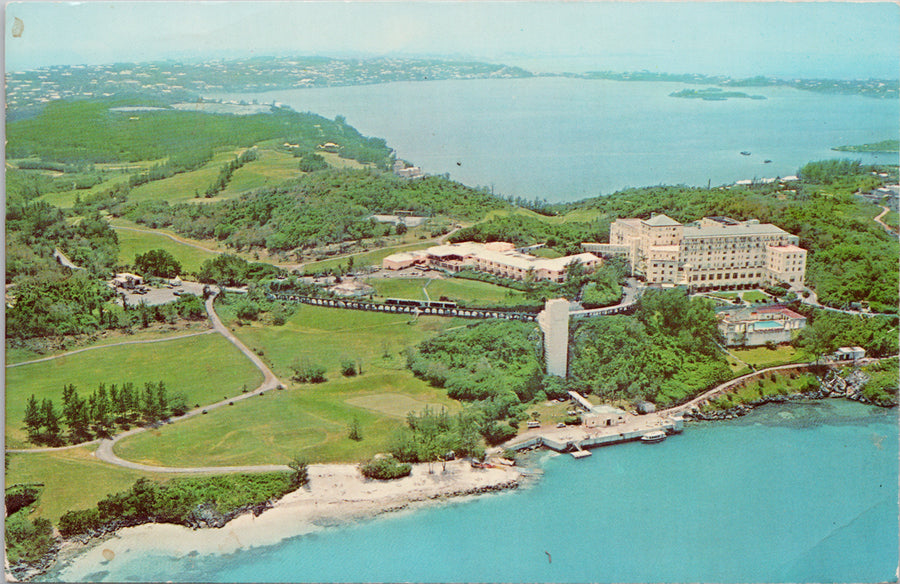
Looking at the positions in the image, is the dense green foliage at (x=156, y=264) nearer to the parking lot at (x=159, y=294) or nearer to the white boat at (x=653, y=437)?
the parking lot at (x=159, y=294)

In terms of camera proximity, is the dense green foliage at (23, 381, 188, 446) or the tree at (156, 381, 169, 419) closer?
the dense green foliage at (23, 381, 188, 446)

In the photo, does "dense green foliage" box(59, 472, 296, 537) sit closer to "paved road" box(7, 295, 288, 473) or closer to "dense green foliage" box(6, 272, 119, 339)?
"paved road" box(7, 295, 288, 473)

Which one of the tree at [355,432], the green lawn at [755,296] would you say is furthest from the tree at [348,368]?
the green lawn at [755,296]

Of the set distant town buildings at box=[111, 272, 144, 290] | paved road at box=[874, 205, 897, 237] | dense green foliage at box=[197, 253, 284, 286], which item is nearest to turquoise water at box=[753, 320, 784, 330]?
paved road at box=[874, 205, 897, 237]

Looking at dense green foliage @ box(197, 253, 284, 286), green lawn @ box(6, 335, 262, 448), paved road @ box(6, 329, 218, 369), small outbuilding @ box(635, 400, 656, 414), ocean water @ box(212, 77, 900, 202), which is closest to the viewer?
green lawn @ box(6, 335, 262, 448)

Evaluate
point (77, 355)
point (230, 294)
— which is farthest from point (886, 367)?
point (77, 355)

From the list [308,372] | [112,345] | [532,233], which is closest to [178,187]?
[112,345]

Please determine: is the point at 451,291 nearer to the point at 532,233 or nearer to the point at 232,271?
the point at 532,233
